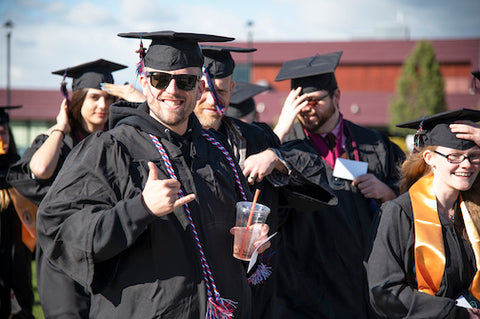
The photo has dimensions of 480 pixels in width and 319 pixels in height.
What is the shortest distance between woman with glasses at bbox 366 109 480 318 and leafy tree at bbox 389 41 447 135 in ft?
94.7

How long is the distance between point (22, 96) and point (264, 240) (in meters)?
34.8

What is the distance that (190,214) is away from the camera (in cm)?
273

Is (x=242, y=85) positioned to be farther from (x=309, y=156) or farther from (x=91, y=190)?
(x=91, y=190)

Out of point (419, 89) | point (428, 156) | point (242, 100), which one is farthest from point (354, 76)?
point (428, 156)

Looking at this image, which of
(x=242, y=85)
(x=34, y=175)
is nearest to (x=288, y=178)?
(x=34, y=175)

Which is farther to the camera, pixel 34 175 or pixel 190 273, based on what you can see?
Result: pixel 34 175

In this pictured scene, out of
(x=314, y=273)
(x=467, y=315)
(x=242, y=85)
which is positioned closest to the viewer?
(x=467, y=315)

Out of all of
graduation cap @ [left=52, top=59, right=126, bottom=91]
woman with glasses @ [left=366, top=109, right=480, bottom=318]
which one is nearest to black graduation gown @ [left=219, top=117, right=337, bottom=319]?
woman with glasses @ [left=366, top=109, right=480, bottom=318]

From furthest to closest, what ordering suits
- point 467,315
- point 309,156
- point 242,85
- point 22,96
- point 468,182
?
point 22,96
point 242,85
point 309,156
point 468,182
point 467,315

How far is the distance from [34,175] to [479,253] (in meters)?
3.64

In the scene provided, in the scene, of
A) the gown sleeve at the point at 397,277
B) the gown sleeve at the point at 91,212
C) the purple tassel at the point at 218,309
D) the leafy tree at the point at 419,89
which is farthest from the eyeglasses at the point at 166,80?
the leafy tree at the point at 419,89

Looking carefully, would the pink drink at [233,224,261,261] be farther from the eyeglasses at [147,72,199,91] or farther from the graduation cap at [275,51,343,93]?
the graduation cap at [275,51,343,93]

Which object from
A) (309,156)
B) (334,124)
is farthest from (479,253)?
(334,124)

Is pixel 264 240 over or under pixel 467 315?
over
